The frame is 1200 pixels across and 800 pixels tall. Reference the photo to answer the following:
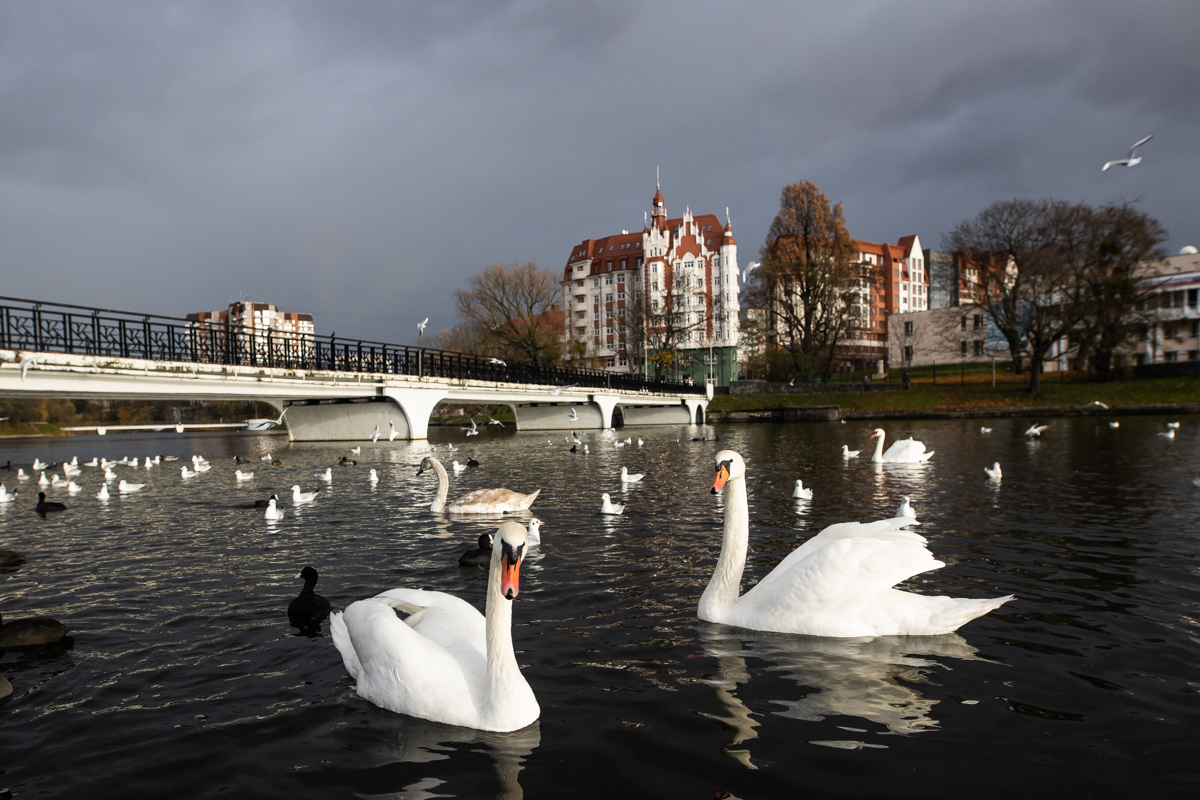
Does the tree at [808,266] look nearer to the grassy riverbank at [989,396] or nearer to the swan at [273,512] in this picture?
the grassy riverbank at [989,396]

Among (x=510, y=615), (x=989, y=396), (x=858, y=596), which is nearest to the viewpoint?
(x=510, y=615)

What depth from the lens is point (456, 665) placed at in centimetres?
434

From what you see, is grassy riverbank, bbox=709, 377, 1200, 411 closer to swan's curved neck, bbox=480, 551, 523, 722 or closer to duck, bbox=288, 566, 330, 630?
duck, bbox=288, 566, 330, 630

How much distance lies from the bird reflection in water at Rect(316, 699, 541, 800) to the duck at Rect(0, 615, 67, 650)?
338 centimetres

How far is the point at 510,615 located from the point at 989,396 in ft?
196

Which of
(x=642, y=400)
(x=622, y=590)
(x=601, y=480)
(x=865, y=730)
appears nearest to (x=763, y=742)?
(x=865, y=730)

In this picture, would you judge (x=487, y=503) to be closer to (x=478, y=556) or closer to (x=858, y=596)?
(x=478, y=556)

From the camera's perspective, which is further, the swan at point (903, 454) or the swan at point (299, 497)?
the swan at point (903, 454)

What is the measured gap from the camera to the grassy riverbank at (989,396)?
4984 cm


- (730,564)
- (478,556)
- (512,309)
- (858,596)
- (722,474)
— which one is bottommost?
(478,556)

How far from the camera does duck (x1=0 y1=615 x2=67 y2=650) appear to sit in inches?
226

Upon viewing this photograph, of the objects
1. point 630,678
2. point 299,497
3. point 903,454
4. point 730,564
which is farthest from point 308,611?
point 903,454

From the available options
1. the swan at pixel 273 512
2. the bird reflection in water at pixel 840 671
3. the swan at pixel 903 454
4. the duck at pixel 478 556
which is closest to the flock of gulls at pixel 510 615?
the bird reflection in water at pixel 840 671

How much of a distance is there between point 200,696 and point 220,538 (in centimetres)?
698
